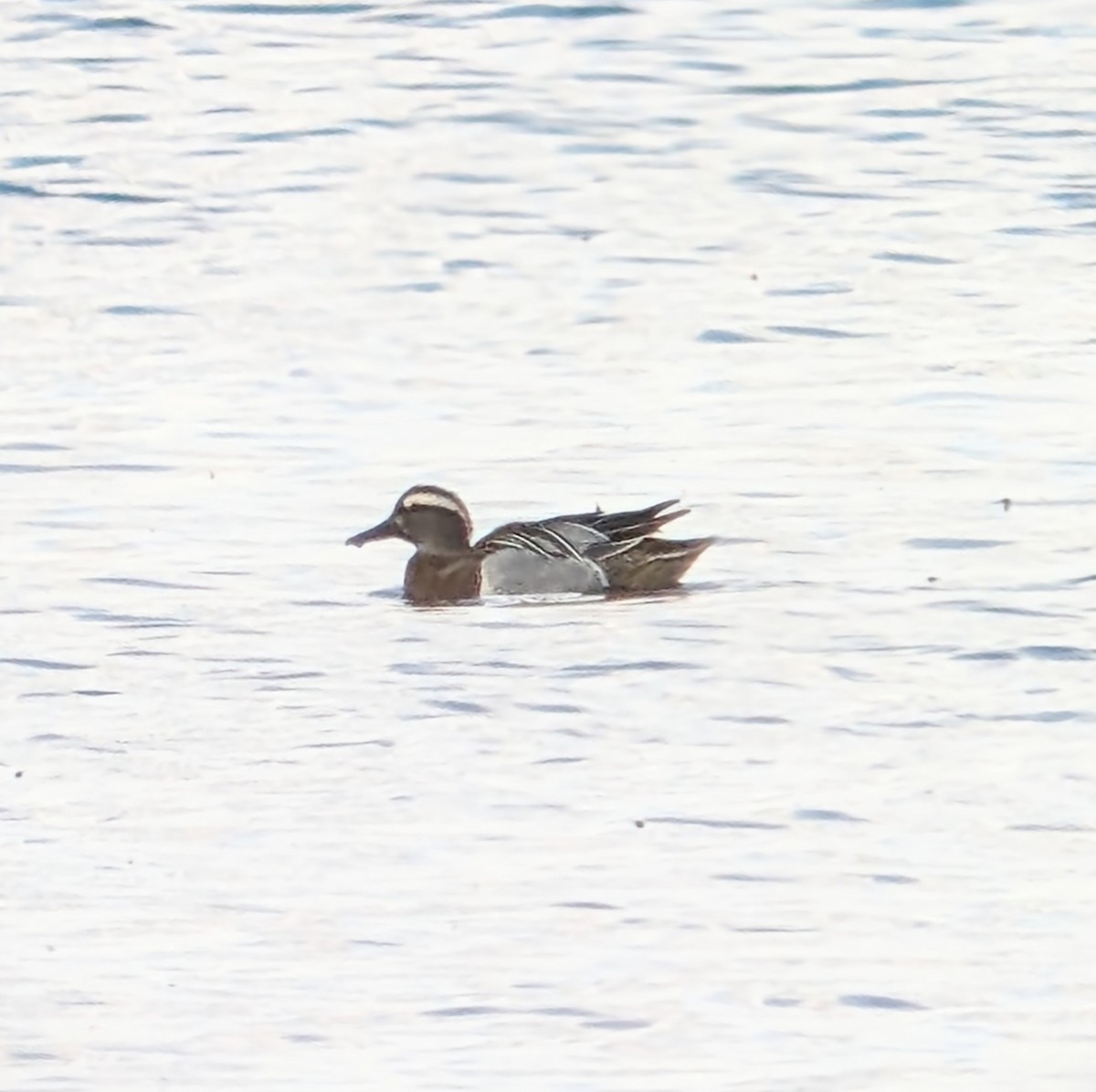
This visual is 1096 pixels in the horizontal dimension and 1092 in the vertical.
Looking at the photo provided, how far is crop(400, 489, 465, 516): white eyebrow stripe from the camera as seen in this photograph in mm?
12867

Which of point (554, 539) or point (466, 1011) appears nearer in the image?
point (466, 1011)

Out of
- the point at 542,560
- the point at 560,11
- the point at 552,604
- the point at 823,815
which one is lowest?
the point at 552,604

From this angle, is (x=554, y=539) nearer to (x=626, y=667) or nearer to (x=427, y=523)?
(x=427, y=523)

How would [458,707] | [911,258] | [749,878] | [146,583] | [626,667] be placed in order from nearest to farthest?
[749,878] → [458,707] → [626,667] → [146,583] → [911,258]

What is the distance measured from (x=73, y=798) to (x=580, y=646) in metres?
2.73

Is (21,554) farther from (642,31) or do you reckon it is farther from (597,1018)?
(642,31)

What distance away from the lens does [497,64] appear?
2547 centimetres

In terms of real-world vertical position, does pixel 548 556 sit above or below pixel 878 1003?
below

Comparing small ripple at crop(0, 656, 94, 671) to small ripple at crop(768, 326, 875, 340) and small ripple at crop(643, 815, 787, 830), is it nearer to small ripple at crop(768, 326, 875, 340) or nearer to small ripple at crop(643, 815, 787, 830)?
small ripple at crop(643, 815, 787, 830)

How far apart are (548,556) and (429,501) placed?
23.3 inches

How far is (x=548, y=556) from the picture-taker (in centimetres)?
1254

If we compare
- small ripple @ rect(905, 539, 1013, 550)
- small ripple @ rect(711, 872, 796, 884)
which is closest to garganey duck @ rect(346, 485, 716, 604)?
small ripple @ rect(905, 539, 1013, 550)

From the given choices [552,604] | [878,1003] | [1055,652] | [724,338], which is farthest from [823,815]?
Answer: [724,338]

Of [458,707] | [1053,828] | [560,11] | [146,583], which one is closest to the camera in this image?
[1053,828]
